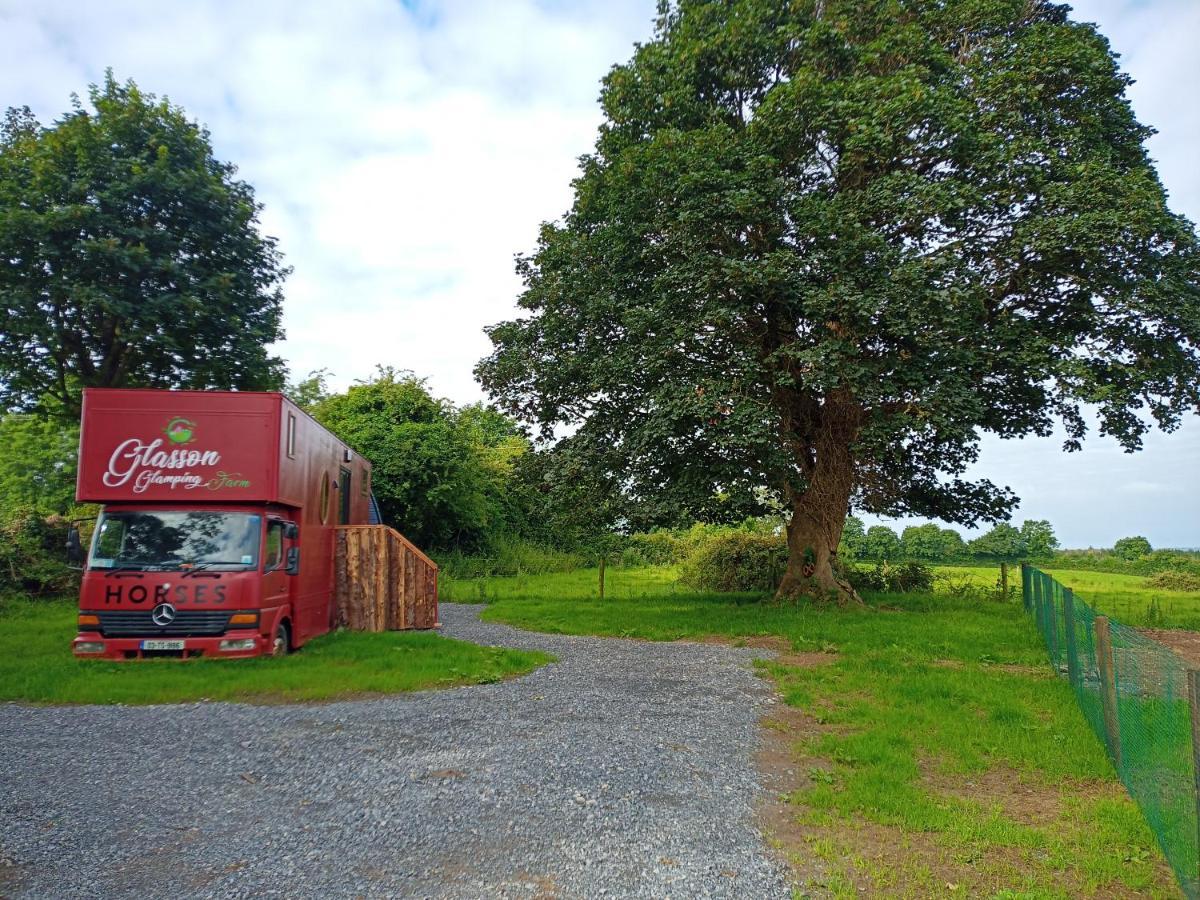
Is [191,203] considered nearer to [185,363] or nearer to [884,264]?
[185,363]

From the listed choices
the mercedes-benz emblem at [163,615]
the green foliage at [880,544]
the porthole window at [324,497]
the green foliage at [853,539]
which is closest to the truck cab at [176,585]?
the mercedes-benz emblem at [163,615]

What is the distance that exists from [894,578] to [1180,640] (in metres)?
8.40

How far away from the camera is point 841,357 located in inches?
527

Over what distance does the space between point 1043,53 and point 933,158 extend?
2618 millimetres

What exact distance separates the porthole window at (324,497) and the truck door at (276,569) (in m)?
1.94

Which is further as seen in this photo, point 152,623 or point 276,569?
point 276,569

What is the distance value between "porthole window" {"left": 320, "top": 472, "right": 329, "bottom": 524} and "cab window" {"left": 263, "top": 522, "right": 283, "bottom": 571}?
6.99 ft

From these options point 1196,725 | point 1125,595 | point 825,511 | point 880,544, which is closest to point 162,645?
point 1196,725

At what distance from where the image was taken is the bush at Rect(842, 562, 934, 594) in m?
22.0

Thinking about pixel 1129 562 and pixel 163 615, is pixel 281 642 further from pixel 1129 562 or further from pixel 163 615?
pixel 1129 562

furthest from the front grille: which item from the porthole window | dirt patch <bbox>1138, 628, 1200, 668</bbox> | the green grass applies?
dirt patch <bbox>1138, 628, 1200, 668</bbox>

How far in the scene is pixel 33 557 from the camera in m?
17.8

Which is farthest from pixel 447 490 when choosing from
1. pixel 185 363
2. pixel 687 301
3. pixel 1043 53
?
pixel 1043 53

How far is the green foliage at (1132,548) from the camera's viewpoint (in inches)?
1190
